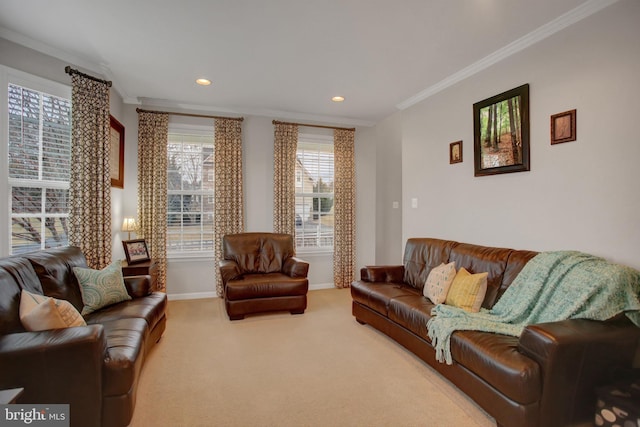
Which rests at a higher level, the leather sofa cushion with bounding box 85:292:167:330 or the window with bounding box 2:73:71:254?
the window with bounding box 2:73:71:254

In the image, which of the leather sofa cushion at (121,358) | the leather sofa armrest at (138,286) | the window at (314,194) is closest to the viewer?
the leather sofa cushion at (121,358)

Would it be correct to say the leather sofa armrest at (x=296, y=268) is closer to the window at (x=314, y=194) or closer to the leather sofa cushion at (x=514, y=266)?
the window at (x=314, y=194)

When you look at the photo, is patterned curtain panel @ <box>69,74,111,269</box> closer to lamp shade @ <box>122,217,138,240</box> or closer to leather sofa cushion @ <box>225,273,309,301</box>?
lamp shade @ <box>122,217,138,240</box>

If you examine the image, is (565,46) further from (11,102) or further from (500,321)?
(11,102)

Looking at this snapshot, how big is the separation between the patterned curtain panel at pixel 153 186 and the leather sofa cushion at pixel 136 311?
1.47 m

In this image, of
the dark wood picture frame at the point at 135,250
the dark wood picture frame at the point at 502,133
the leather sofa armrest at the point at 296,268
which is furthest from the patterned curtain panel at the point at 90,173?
the dark wood picture frame at the point at 502,133

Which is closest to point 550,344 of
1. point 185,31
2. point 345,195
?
point 185,31

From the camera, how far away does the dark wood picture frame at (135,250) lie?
3.67 meters

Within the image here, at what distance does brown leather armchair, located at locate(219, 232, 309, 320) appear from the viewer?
3.61m

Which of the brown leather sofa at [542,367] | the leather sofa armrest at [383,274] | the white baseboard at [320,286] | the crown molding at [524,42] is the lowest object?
the white baseboard at [320,286]

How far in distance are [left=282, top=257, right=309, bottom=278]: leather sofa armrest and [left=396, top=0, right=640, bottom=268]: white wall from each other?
A: 1.80 meters

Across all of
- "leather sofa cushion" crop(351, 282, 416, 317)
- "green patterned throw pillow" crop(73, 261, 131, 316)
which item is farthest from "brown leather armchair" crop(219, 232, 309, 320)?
"green patterned throw pillow" crop(73, 261, 131, 316)

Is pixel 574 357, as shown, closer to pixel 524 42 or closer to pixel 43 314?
pixel 524 42

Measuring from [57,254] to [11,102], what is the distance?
1.31m
